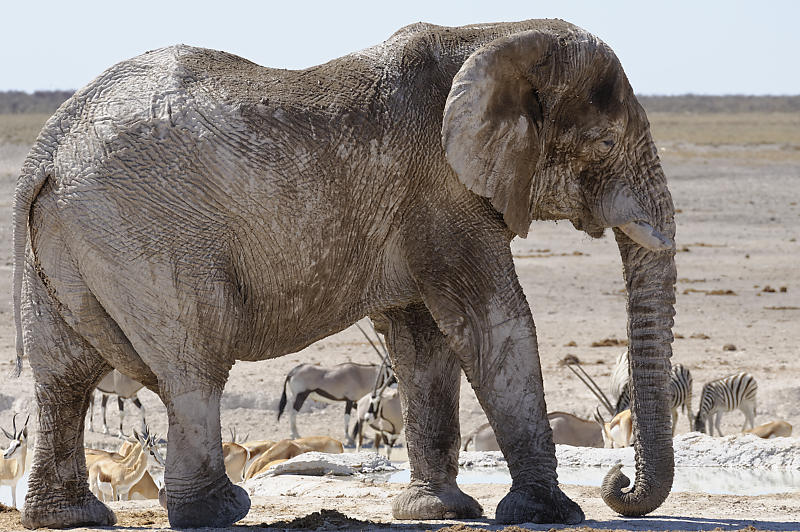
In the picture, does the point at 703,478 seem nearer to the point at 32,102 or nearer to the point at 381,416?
the point at 381,416

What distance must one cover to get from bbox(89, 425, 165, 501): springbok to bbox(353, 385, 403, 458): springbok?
342 cm

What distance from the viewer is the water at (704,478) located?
9.88m

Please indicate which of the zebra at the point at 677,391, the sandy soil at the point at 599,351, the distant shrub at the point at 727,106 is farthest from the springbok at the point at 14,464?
the distant shrub at the point at 727,106

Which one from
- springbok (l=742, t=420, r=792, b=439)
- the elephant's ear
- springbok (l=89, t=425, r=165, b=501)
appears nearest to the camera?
the elephant's ear

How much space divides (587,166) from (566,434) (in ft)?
21.7

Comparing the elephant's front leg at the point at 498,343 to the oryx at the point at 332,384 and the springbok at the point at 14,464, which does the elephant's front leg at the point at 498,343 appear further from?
the oryx at the point at 332,384

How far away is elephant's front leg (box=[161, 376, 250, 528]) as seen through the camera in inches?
267

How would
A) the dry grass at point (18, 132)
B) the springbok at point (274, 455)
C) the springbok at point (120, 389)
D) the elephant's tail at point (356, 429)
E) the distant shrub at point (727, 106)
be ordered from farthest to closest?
the distant shrub at point (727, 106)
the dry grass at point (18, 132)
the springbok at point (120, 389)
the elephant's tail at point (356, 429)
the springbok at point (274, 455)

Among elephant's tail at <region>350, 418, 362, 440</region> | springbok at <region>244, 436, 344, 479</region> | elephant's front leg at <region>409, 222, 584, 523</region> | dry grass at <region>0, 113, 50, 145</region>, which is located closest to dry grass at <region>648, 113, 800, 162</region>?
dry grass at <region>0, 113, 50, 145</region>

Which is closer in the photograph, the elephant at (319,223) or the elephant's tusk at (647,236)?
the elephant at (319,223)

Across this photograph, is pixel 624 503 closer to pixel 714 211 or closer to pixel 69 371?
pixel 69 371

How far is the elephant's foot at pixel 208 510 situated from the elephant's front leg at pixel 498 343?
Result: 1.34 meters

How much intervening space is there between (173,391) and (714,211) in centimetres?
2833

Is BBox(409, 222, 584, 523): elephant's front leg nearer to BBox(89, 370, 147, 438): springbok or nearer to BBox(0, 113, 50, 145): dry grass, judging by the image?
BBox(89, 370, 147, 438): springbok
